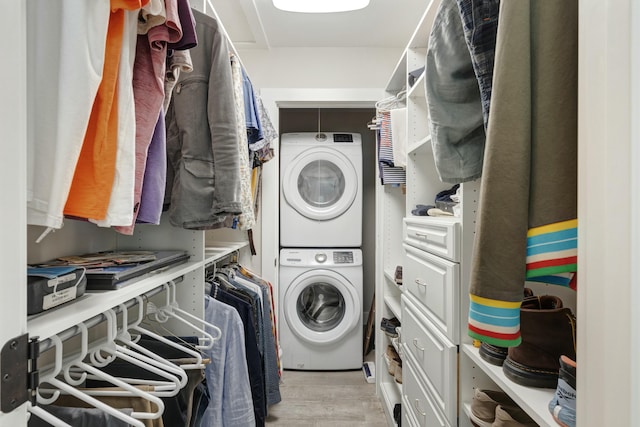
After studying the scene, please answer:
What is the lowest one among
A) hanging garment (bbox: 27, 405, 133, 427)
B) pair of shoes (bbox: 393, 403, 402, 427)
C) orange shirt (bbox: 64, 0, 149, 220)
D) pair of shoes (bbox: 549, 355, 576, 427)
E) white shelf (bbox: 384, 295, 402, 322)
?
pair of shoes (bbox: 393, 403, 402, 427)

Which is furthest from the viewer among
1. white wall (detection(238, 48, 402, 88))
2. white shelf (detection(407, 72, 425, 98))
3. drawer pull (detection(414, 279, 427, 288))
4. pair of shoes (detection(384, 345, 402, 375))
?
white wall (detection(238, 48, 402, 88))

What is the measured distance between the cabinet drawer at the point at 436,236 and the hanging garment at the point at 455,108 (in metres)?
0.19

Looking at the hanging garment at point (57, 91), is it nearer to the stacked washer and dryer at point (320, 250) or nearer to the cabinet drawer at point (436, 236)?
the cabinet drawer at point (436, 236)

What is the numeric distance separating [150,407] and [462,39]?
1130mm

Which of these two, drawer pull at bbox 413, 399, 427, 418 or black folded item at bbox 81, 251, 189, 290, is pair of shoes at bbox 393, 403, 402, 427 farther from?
black folded item at bbox 81, 251, 189, 290

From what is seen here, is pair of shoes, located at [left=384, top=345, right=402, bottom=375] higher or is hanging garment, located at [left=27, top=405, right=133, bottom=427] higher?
hanging garment, located at [left=27, top=405, right=133, bottom=427]

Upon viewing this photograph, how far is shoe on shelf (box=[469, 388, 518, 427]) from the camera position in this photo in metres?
0.93

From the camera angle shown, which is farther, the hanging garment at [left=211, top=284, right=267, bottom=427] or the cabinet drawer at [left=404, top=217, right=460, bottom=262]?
the hanging garment at [left=211, top=284, right=267, bottom=427]

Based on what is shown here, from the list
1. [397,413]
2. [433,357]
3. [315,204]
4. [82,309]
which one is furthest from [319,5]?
[397,413]

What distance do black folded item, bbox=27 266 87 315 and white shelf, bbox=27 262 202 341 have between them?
1cm

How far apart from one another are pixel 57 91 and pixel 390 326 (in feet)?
7.02

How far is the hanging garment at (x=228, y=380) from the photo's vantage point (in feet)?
4.67

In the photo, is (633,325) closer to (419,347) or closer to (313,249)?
(419,347)

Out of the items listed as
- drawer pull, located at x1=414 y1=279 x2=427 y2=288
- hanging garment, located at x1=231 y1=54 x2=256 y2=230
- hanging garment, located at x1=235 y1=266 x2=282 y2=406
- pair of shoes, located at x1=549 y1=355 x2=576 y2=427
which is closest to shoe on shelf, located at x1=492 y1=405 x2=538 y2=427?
pair of shoes, located at x1=549 y1=355 x2=576 y2=427
